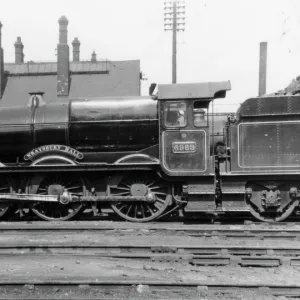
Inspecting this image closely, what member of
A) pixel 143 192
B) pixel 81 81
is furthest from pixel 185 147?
pixel 81 81

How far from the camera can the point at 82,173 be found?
29.9ft

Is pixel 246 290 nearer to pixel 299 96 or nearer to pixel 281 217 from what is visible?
pixel 281 217

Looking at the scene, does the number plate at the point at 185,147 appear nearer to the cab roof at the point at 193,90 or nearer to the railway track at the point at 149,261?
the cab roof at the point at 193,90

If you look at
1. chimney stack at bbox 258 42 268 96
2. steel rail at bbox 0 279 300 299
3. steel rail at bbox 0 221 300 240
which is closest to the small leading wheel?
steel rail at bbox 0 221 300 240

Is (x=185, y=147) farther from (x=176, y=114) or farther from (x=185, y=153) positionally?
(x=176, y=114)

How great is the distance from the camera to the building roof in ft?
103

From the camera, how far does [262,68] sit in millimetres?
30547

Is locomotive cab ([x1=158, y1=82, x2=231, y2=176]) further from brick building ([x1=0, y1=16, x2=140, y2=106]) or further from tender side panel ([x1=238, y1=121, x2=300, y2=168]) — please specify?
brick building ([x1=0, y1=16, x2=140, y2=106])

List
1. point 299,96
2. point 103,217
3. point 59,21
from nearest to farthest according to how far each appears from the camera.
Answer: point 299,96 < point 103,217 < point 59,21

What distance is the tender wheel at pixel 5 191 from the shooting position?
9.21m

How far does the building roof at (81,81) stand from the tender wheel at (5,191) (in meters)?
21.6

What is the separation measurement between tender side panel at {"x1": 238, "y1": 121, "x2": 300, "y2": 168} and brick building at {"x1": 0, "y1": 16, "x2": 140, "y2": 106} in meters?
22.4

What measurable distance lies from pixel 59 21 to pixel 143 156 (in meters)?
27.0

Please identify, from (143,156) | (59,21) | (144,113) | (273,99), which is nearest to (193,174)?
(143,156)
